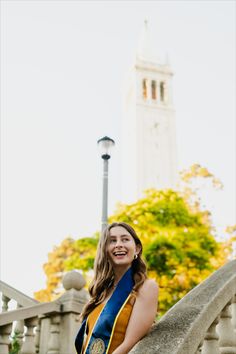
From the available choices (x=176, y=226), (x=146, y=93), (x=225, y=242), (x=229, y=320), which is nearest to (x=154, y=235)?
Result: (x=176, y=226)

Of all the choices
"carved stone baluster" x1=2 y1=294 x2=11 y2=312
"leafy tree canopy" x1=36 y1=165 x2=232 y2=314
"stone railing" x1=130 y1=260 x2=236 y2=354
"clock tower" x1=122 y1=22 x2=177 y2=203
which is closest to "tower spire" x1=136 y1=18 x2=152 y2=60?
"clock tower" x1=122 y1=22 x2=177 y2=203

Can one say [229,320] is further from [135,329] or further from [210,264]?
[210,264]

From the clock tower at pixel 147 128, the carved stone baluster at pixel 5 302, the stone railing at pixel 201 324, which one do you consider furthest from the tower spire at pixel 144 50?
the stone railing at pixel 201 324

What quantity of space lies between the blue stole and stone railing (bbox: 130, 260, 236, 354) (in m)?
0.22

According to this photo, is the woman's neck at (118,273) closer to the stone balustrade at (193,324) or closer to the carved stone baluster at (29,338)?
the stone balustrade at (193,324)

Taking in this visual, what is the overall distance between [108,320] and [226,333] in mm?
953

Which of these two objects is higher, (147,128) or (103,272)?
(147,128)

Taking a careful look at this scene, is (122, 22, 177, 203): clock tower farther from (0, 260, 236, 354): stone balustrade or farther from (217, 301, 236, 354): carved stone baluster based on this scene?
(217, 301, 236, 354): carved stone baluster

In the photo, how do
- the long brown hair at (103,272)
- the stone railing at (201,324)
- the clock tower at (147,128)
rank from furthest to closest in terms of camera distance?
the clock tower at (147,128), the long brown hair at (103,272), the stone railing at (201,324)

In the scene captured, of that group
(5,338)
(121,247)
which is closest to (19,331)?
(5,338)

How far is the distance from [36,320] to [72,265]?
16.4 meters

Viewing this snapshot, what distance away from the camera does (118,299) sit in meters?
2.53

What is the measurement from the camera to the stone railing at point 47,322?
16.0 ft

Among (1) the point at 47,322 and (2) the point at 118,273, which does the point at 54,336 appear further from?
(2) the point at 118,273
